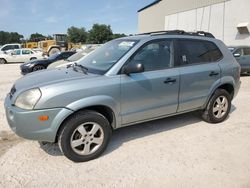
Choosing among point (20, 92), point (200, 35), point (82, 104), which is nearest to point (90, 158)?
point (82, 104)

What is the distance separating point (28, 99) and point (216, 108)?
356 centimetres

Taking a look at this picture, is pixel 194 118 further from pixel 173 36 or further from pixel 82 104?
pixel 82 104

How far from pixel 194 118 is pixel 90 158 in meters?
2.72

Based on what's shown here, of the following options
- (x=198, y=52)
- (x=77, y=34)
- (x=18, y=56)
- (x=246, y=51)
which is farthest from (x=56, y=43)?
(x=77, y=34)

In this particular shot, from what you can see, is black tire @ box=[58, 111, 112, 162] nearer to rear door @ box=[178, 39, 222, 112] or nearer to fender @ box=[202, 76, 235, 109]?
rear door @ box=[178, 39, 222, 112]

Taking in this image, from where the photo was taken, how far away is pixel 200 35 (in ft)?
15.8

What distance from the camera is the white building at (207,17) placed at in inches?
755

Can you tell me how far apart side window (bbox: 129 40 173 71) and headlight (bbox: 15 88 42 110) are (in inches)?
57.9

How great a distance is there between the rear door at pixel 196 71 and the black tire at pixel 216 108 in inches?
8.8

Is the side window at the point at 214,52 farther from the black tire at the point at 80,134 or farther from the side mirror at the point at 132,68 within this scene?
the black tire at the point at 80,134

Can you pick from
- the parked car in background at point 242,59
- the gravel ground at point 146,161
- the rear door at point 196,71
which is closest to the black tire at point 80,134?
the gravel ground at point 146,161

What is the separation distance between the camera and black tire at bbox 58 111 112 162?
327 centimetres

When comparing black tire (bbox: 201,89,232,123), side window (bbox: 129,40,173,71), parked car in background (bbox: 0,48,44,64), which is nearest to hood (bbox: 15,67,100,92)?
side window (bbox: 129,40,173,71)

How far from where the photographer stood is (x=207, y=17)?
22.4m
